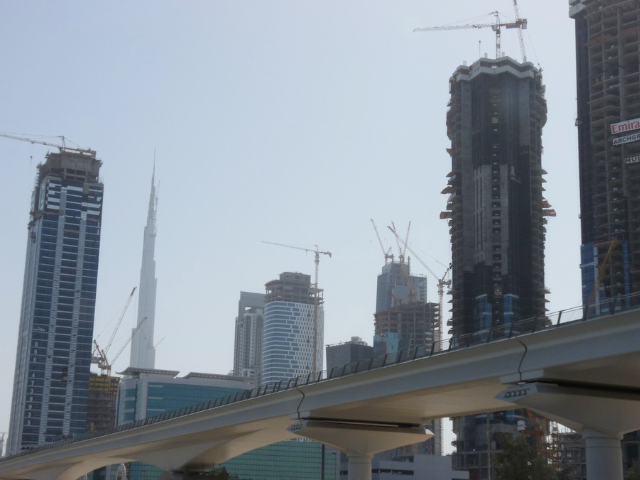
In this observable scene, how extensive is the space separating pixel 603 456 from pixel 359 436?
88.9ft

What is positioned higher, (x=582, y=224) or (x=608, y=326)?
(x=582, y=224)

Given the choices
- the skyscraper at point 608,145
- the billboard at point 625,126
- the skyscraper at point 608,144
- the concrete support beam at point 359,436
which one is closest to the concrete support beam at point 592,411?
the concrete support beam at point 359,436

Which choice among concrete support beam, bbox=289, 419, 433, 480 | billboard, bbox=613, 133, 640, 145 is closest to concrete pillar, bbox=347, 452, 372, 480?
concrete support beam, bbox=289, 419, 433, 480

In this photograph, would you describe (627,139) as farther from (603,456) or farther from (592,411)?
(603,456)

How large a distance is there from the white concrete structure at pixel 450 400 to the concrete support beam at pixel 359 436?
8 centimetres

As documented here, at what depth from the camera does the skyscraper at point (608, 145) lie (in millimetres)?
163375

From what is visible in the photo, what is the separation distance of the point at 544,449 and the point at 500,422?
87.0 ft

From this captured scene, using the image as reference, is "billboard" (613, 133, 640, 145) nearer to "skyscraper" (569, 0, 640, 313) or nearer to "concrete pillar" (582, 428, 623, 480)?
"skyscraper" (569, 0, 640, 313)

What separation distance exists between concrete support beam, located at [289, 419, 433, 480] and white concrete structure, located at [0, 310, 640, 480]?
77mm

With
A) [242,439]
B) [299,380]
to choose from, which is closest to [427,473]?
[242,439]

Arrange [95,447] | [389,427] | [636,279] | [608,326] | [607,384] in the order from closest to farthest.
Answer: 1. [608,326]
2. [607,384]
3. [389,427]
4. [95,447]
5. [636,279]

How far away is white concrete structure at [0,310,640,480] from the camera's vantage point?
44.7 metres

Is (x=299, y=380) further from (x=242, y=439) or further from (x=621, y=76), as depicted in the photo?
(x=621, y=76)

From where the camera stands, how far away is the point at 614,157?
169 meters
